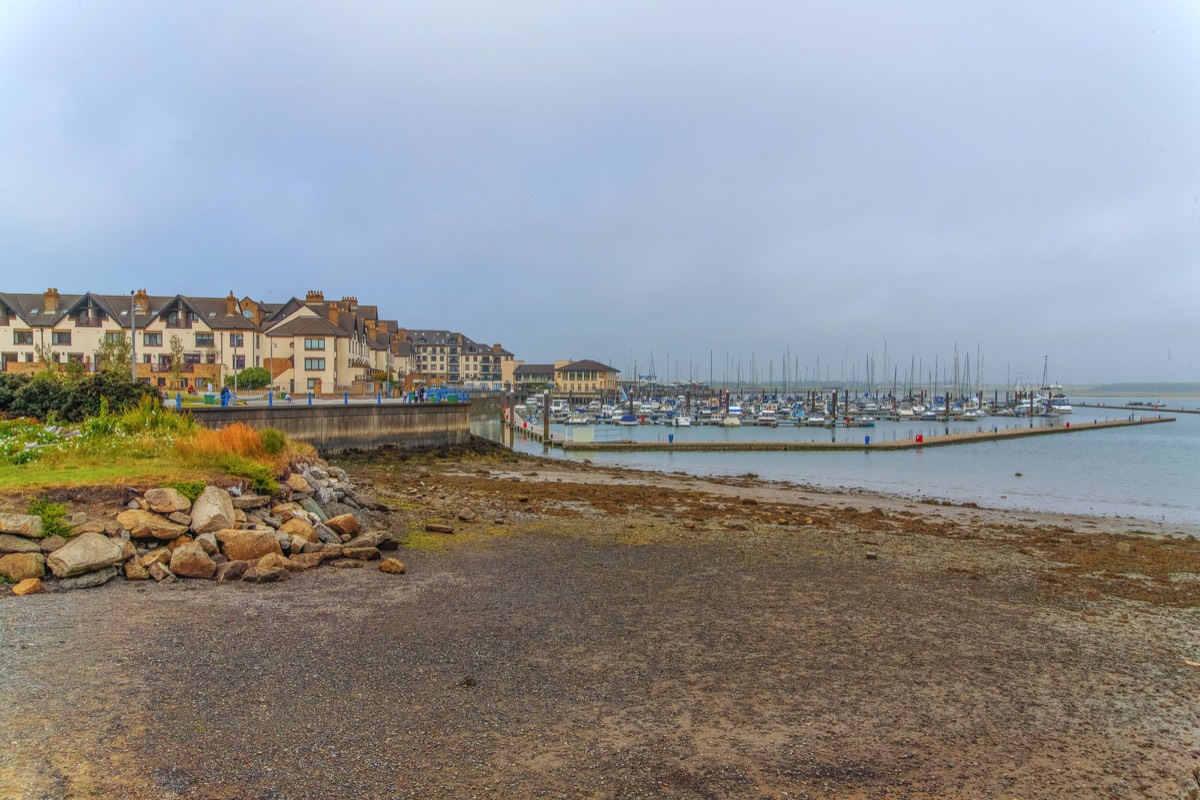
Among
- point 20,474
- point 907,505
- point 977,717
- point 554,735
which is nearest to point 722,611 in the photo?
point 977,717

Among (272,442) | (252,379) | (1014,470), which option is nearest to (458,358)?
(252,379)

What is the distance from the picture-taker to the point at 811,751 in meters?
6.71

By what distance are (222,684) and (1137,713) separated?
9.30 meters

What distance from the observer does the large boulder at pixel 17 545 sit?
11.1 meters

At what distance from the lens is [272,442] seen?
17.6 metres

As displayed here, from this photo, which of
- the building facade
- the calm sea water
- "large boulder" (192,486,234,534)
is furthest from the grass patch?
the building facade

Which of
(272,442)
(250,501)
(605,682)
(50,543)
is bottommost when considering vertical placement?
(605,682)

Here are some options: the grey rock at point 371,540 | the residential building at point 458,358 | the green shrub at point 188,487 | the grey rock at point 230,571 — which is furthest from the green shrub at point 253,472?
the residential building at point 458,358

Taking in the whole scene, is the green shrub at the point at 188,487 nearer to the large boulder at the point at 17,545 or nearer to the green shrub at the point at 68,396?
the large boulder at the point at 17,545

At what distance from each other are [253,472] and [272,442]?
280 centimetres

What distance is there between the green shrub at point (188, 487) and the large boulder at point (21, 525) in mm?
1973

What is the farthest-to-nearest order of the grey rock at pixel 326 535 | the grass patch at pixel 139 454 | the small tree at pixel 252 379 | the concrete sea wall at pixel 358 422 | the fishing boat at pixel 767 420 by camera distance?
the fishing boat at pixel 767 420, the small tree at pixel 252 379, the concrete sea wall at pixel 358 422, the grey rock at pixel 326 535, the grass patch at pixel 139 454

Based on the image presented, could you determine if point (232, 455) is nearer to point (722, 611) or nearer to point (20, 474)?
point (20, 474)

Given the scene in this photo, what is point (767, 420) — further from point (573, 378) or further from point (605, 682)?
point (605, 682)
